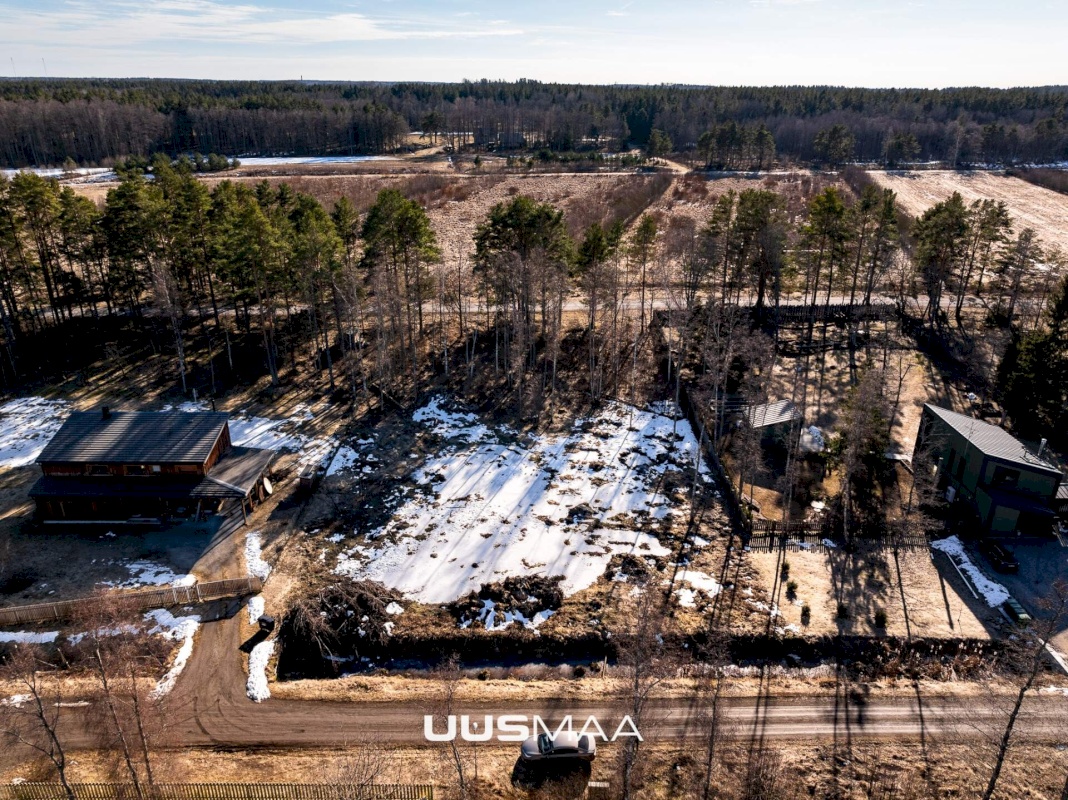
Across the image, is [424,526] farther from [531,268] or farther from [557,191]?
[557,191]

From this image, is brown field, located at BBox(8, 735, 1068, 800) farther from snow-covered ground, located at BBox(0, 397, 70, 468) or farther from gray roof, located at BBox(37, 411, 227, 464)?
snow-covered ground, located at BBox(0, 397, 70, 468)

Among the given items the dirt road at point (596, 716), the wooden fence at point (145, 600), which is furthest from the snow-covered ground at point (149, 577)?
the dirt road at point (596, 716)

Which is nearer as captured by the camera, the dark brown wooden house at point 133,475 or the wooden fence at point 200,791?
the wooden fence at point 200,791

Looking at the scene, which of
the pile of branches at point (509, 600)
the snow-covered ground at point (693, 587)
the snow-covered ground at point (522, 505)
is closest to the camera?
the pile of branches at point (509, 600)

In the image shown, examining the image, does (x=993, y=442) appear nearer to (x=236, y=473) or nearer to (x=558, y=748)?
(x=558, y=748)

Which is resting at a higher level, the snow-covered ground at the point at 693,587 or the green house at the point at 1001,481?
the green house at the point at 1001,481

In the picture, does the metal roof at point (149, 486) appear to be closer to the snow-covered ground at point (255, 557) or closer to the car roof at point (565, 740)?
the snow-covered ground at point (255, 557)

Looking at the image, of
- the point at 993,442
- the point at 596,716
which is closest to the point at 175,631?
the point at 596,716

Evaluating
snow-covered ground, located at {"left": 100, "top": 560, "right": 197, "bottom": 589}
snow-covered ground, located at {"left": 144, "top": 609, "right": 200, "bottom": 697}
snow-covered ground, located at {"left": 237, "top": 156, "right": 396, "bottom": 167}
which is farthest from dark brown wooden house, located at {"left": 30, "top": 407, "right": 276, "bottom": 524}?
snow-covered ground, located at {"left": 237, "top": 156, "right": 396, "bottom": 167}
